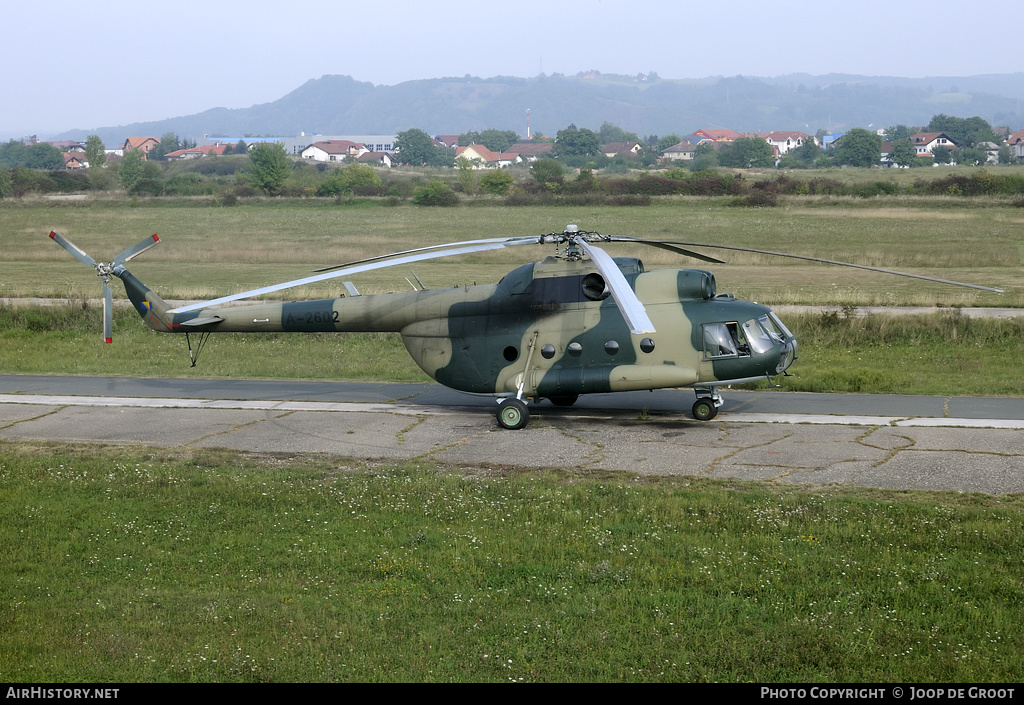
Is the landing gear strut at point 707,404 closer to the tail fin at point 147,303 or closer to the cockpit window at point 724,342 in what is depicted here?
the cockpit window at point 724,342

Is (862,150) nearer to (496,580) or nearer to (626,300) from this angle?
(626,300)

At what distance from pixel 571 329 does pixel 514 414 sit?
6.77 ft

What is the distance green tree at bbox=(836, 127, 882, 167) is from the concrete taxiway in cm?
17816

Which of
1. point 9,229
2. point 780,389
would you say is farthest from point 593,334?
point 9,229

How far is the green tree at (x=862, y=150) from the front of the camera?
18262 centimetres

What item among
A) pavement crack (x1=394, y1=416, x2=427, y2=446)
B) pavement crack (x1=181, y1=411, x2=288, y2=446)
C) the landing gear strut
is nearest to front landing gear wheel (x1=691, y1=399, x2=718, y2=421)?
the landing gear strut

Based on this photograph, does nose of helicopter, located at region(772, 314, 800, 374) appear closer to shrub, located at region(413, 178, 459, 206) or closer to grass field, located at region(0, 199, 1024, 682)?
grass field, located at region(0, 199, 1024, 682)

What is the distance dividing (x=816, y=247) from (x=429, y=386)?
38529 millimetres

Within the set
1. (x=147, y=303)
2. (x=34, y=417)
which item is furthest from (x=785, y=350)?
(x=34, y=417)

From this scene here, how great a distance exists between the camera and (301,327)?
2016cm

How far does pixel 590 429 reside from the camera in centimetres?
1848

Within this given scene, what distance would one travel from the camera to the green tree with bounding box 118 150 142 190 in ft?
467

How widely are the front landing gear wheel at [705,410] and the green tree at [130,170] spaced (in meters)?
139
